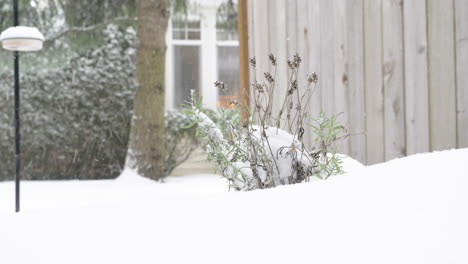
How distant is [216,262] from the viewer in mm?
1005

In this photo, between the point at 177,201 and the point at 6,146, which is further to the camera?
the point at 6,146

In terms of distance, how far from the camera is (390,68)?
87.4 inches

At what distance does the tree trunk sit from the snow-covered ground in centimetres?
495

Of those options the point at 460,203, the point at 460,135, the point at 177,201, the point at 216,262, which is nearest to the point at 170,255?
the point at 216,262

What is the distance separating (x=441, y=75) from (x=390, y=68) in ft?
0.87

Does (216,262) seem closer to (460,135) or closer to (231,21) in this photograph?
(460,135)

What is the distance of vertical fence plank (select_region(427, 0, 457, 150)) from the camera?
1.97 metres

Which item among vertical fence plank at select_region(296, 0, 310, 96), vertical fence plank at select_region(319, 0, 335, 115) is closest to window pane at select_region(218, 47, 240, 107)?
vertical fence plank at select_region(296, 0, 310, 96)

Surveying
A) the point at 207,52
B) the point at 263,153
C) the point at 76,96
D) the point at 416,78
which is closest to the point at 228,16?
the point at 207,52

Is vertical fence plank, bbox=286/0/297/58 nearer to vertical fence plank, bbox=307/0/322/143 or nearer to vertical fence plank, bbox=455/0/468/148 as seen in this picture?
vertical fence plank, bbox=307/0/322/143

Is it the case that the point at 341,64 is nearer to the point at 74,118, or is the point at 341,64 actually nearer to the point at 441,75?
the point at 441,75

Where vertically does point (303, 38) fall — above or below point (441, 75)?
above

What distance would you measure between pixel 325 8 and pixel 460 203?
70.0 inches

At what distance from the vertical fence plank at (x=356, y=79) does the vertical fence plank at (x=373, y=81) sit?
0.10ft
